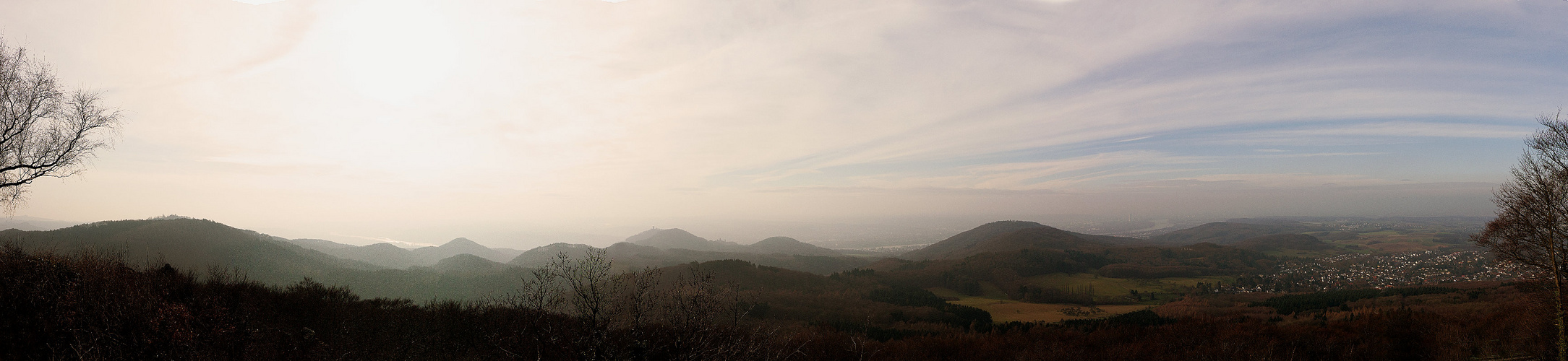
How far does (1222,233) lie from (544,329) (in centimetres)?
22403

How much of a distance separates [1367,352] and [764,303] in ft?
142

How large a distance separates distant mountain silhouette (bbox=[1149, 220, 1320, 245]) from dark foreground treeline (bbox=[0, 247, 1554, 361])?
511 ft

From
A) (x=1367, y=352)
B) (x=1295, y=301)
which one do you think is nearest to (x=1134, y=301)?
(x=1295, y=301)

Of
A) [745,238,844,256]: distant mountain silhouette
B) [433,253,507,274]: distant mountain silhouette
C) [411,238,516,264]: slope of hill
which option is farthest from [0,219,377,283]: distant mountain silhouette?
[745,238,844,256]: distant mountain silhouette

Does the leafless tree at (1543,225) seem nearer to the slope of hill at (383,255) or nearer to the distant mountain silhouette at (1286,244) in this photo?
the distant mountain silhouette at (1286,244)

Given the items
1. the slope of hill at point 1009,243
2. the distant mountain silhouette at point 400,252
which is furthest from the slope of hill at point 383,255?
the slope of hill at point 1009,243

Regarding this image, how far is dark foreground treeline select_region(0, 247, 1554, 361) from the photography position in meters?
8.76

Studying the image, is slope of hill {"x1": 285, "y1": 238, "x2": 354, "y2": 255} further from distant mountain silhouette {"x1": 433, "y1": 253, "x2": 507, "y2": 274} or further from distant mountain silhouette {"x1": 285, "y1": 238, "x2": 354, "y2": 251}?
distant mountain silhouette {"x1": 433, "y1": 253, "x2": 507, "y2": 274}

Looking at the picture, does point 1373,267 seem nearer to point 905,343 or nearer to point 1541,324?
point 1541,324

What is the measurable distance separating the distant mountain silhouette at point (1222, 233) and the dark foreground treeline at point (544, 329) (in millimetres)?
155664

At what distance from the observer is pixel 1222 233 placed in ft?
523

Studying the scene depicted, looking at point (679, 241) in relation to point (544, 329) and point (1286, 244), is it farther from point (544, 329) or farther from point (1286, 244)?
point (1286, 244)

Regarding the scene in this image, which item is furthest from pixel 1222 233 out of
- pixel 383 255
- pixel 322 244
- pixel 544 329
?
pixel 322 244

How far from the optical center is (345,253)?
331 feet
